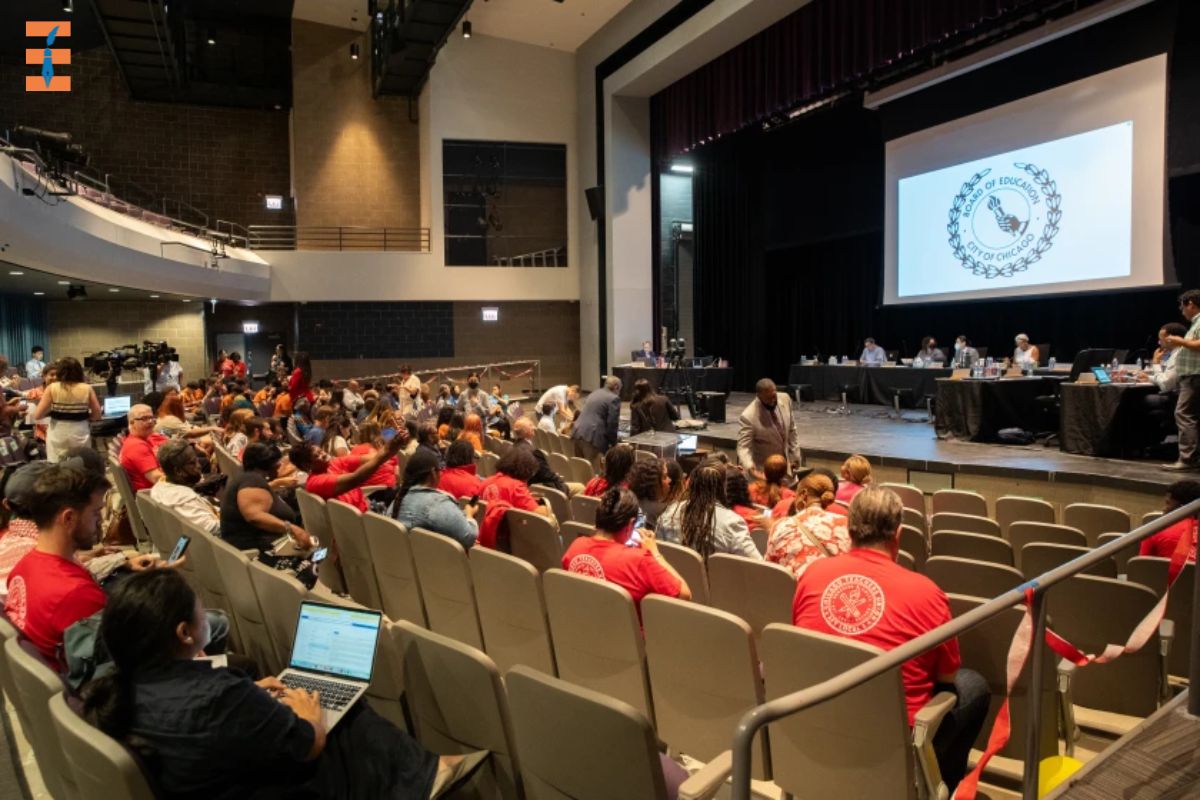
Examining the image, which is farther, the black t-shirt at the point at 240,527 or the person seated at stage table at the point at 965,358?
the person seated at stage table at the point at 965,358

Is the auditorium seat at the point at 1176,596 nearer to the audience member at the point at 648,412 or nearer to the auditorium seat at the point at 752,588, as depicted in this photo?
the auditorium seat at the point at 752,588

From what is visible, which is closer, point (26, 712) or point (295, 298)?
point (26, 712)

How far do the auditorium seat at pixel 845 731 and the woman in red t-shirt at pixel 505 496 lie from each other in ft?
6.79

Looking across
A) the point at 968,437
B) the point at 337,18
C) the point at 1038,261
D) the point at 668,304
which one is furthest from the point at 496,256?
the point at 968,437

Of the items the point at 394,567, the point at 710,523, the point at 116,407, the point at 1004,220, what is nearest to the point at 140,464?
the point at 394,567

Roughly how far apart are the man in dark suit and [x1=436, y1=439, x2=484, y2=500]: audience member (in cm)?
280

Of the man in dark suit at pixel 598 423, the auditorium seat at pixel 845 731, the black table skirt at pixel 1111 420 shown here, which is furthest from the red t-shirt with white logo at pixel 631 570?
the black table skirt at pixel 1111 420

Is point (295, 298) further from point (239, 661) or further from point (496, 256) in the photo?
point (239, 661)

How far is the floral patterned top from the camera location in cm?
315

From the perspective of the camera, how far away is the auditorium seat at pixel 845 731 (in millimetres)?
1861

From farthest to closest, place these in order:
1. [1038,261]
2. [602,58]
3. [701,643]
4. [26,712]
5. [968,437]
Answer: [602,58] < [1038,261] < [968,437] < [701,643] < [26,712]

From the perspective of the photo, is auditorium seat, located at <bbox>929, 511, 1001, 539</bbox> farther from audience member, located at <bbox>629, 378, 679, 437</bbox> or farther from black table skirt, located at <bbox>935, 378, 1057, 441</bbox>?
black table skirt, located at <bbox>935, 378, 1057, 441</bbox>

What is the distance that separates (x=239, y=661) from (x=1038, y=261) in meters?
10.8

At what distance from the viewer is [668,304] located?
1839cm
